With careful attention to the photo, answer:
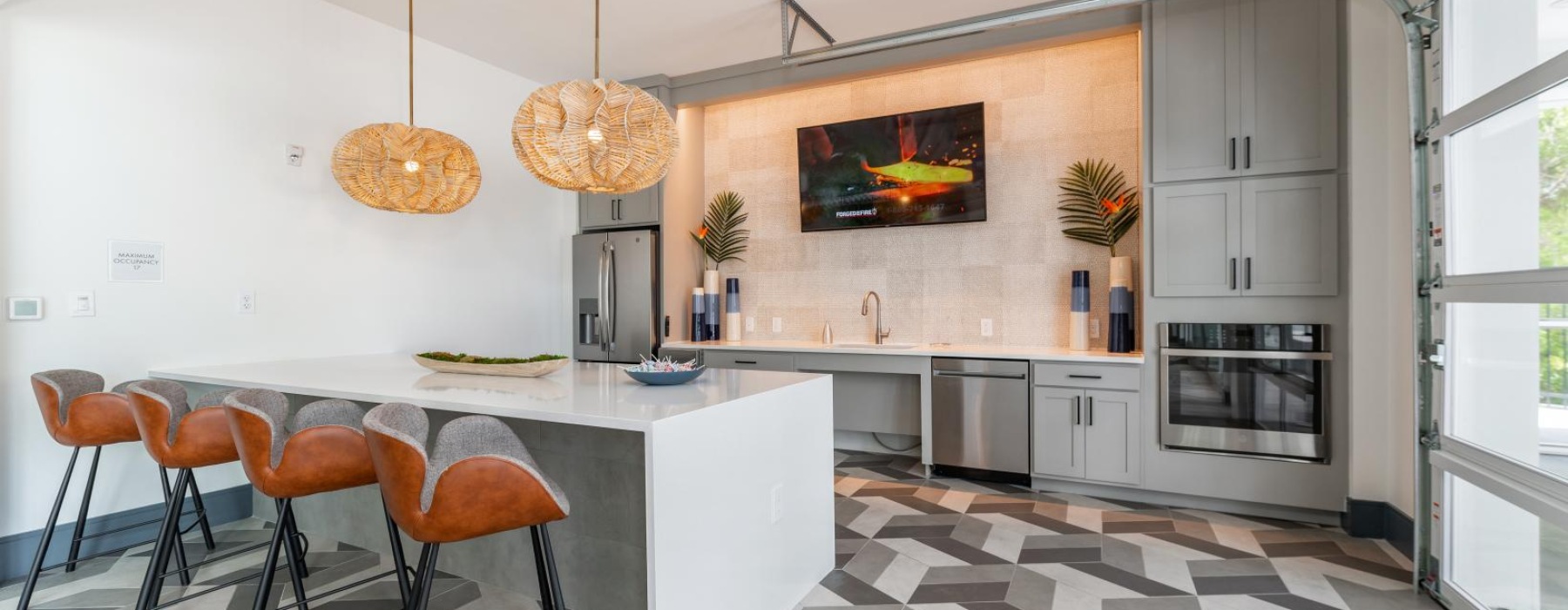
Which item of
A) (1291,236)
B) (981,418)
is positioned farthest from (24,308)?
(1291,236)

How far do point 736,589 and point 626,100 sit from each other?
1692 millimetres

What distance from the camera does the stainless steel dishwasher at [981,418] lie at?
3885 millimetres

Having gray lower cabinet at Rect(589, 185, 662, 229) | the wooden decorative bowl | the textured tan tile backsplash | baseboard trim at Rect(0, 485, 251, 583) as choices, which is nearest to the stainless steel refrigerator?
gray lower cabinet at Rect(589, 185, 662, 229)

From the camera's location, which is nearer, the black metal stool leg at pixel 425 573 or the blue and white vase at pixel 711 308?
the black metal stool leg at pixel 425 573

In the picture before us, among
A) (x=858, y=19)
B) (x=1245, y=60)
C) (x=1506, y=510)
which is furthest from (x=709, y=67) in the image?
(x=1506, y=510)

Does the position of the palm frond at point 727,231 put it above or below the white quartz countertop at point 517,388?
above

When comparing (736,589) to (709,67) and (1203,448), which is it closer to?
(1203,448)

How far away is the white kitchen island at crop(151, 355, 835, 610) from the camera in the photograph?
6.00ft

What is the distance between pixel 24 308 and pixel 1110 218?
201 inches

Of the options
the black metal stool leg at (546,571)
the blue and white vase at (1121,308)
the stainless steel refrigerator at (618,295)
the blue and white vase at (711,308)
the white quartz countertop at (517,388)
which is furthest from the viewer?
the blue and white vase at (711,308)

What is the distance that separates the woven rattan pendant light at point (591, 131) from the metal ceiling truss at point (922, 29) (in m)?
1.68

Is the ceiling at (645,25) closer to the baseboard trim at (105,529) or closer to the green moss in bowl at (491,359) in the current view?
the green moss in bowl at (491,359)

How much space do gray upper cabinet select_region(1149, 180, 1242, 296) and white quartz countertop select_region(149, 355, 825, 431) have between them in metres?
2.15

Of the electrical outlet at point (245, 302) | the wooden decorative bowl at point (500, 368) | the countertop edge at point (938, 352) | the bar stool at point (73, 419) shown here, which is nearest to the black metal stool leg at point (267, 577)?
the bar stool at point (73, 419)
